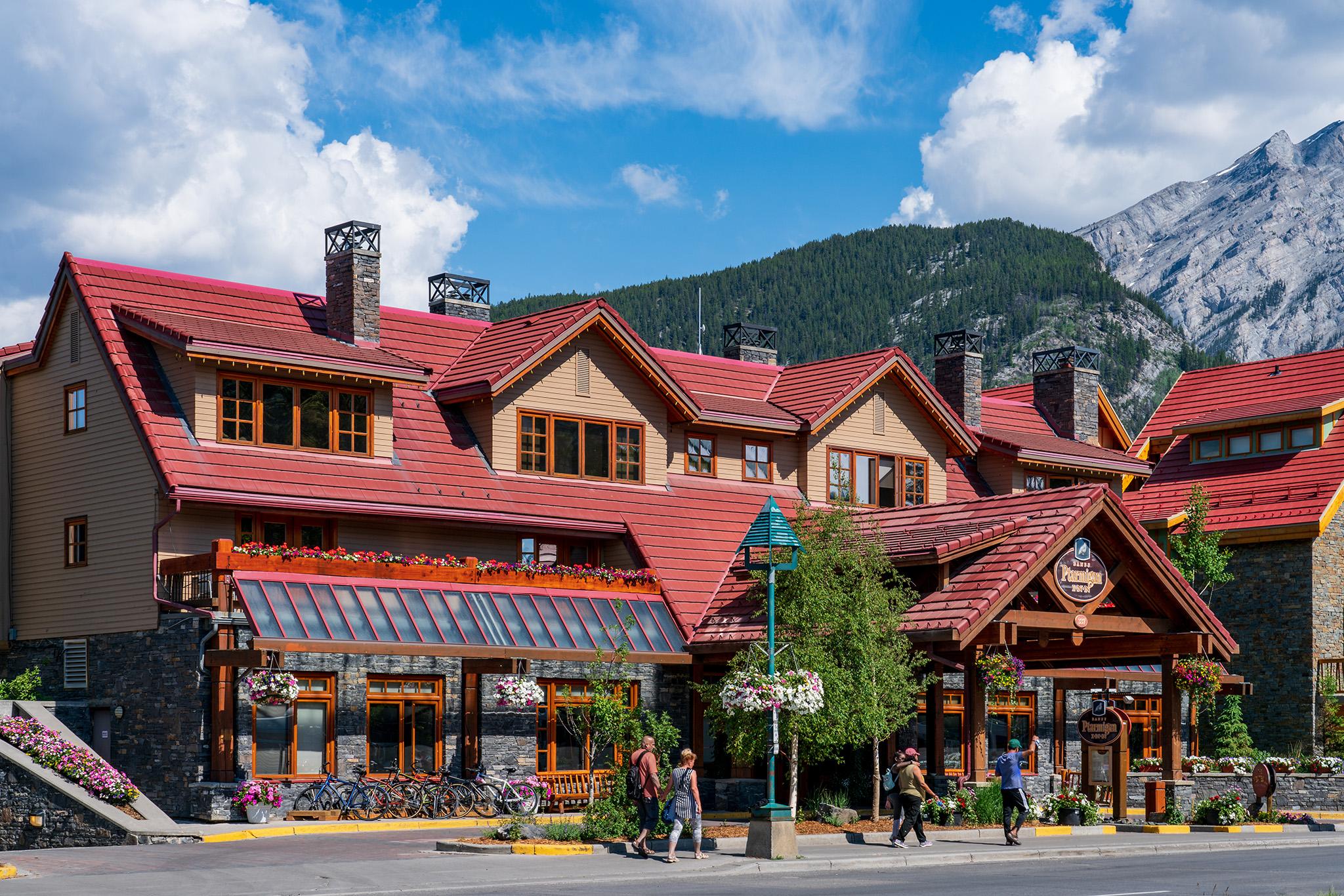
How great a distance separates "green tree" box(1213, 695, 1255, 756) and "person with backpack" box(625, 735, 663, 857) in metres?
24.9

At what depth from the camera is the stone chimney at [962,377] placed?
47219 mm

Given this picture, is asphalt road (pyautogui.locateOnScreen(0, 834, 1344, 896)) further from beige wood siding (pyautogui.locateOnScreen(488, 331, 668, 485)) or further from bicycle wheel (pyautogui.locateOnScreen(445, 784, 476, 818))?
beige wood siding (pyautogui.locateOnScreen(488, 331, 668, 485))

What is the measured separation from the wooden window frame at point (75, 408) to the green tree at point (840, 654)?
13886 millimetres

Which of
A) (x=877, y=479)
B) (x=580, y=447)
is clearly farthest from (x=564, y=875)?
(x=877, y=479)

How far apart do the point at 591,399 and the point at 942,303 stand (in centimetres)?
12547

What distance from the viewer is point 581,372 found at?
3809 centimetres

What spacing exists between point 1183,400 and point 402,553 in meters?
30.8

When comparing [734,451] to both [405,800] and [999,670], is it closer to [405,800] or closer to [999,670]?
[999,670]

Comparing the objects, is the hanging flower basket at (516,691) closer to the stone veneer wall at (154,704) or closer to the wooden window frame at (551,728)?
the wooden window frame at (551,728)

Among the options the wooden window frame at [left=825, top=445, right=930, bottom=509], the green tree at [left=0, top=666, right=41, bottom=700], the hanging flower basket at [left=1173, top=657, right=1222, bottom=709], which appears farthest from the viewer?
the wooden window frame at [left=825, top=445, right=930, bottom=509]

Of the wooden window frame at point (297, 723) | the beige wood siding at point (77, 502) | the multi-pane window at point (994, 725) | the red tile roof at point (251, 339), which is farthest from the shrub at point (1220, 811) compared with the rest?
the beige wood siding at point (77, 502)

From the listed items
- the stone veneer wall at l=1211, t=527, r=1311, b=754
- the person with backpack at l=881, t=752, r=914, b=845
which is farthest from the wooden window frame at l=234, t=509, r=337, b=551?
the stone veneer wall at l=1211, t=527, r=1311, b=754

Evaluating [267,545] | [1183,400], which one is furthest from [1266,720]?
[267,545]

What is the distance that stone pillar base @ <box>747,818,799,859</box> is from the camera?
2412cm
